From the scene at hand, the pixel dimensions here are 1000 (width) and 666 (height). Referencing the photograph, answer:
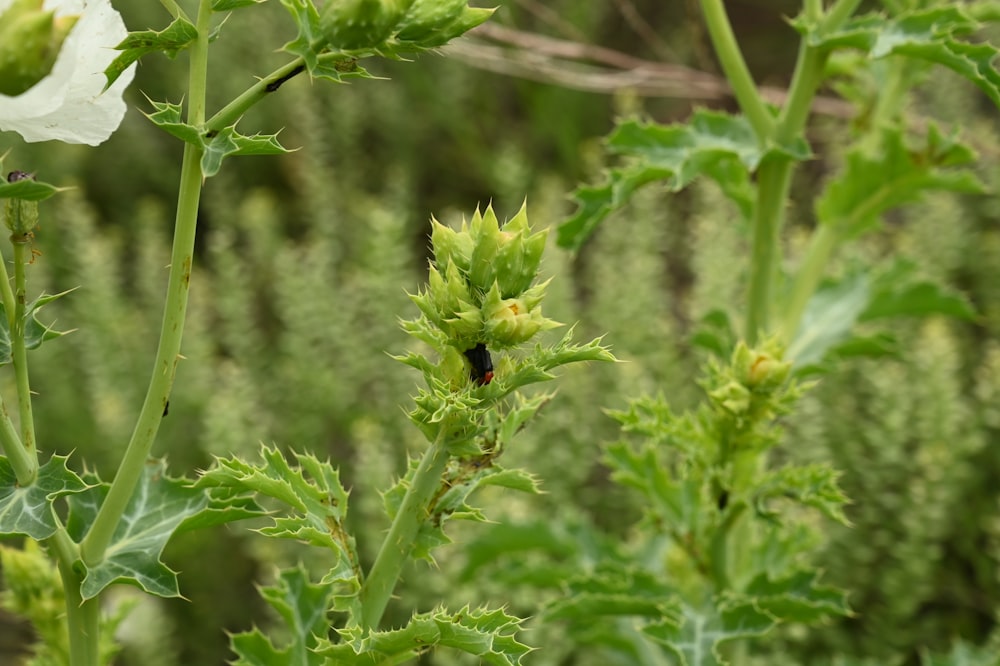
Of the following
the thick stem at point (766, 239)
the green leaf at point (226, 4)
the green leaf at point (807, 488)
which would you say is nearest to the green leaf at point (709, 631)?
the green leaf at point (807, 488)

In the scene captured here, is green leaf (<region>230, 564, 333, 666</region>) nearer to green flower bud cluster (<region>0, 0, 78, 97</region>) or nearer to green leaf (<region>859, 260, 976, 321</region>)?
green flower bud cluster (<region>0, 0, 78, 97</region>)

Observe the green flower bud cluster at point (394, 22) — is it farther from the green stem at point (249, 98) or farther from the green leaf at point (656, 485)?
the green leaf at point (656, 485)

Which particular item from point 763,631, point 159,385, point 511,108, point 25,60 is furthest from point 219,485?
point 511,108

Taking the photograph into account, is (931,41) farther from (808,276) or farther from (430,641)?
(430,641)

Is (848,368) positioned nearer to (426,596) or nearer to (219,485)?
(426,596)

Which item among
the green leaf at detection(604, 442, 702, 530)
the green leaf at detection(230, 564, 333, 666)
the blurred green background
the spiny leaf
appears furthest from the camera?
the blurred green background

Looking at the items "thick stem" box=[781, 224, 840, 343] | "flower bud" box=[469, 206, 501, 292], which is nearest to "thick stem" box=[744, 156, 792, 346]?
"thick stem" box=[781, 224, 840, 343]

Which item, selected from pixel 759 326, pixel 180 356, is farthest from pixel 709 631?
pixel 180 356
